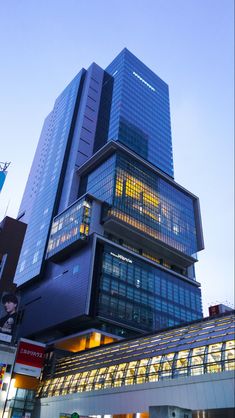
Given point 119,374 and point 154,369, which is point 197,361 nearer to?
point 154,369

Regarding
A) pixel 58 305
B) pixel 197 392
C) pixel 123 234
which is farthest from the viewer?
pixel 123 234

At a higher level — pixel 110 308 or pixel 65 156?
pixel 65 156

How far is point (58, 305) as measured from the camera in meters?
99.1

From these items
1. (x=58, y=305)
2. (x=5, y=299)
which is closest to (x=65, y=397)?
(x=5, y=299)

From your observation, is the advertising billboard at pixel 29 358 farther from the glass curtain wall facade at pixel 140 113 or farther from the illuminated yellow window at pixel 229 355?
the glass curtain wall facade at pixel 140 113

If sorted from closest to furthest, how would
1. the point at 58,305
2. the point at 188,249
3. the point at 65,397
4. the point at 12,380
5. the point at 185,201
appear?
the point at 65,397 → the point at 12,380 → the point at 58,305 → the point at 188,249 → the point at 185,201

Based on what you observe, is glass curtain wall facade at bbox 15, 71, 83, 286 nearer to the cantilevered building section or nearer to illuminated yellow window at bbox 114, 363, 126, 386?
the cantilevered building section

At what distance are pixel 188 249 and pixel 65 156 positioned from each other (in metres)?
60.0

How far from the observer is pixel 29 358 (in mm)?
68500

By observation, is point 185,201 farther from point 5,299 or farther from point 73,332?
point 5,299

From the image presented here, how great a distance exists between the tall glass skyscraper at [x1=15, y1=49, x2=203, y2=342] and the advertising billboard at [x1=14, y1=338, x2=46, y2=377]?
18561mm

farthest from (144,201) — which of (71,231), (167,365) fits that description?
(167,365)

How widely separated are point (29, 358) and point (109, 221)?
46.7m

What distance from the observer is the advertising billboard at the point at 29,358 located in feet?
217
